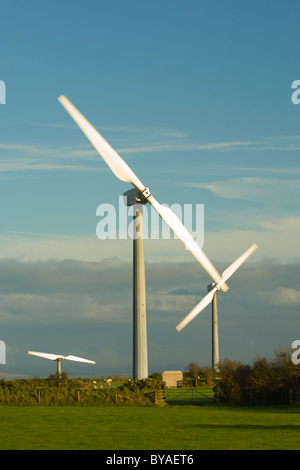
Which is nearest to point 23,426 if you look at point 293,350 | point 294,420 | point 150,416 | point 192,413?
point 150,416

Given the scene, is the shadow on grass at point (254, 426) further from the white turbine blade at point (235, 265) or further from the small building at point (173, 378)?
the small building at point (173, 378)

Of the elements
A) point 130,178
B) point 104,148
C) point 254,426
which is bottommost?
point 254,426

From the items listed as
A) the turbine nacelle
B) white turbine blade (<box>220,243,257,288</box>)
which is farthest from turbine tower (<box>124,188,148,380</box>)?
white turbine blade (<box>220,243,257,288</box>)

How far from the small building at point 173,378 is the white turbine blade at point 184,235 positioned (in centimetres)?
4228

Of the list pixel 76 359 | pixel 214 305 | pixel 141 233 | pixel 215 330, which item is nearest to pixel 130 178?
pixel 141 233

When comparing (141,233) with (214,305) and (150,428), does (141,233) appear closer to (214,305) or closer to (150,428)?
(150,428)

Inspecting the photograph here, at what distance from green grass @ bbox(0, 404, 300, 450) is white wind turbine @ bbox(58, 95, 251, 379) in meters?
5.90

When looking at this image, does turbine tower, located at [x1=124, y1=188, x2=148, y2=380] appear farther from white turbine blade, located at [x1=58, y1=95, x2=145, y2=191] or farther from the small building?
the small building

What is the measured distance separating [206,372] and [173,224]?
2840 inches

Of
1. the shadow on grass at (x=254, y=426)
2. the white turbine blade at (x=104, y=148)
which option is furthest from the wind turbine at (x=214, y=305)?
the shadow on grass at (x=254, y=426)

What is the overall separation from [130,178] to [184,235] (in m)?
6.89

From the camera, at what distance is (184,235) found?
2064 inches

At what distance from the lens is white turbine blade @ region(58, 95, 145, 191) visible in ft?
157
